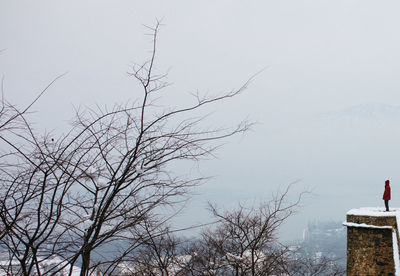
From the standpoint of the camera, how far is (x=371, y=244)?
8625 mm

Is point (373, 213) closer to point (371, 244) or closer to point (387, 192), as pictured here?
point (387, 192)

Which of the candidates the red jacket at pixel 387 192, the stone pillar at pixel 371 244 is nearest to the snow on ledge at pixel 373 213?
the stone pillar at pixel 371 244

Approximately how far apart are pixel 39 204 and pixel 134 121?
4.13ft

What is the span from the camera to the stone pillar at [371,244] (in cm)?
834

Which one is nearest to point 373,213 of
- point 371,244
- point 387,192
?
point 387,192

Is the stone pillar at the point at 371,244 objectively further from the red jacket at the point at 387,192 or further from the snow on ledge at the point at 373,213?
the red jacket at the point at 387,192

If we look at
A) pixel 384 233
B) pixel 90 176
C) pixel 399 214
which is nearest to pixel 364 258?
pixel 384 233

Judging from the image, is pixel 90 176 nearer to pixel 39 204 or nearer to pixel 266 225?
pixel 39 204

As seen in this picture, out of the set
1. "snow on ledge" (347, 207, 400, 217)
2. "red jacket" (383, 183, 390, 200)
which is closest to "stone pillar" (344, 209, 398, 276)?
"snow on ledge" (347, 207, 400, 217)

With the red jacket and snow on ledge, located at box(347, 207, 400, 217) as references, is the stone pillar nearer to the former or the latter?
snow on ledge, located at box(347, 207, 400, 217)

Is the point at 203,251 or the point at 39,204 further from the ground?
the point at 39,204

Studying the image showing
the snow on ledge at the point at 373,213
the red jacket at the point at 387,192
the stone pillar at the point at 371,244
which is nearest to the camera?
the stone pillar at the point at 371,244

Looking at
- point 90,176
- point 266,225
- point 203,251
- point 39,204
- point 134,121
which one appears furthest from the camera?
point 203,251

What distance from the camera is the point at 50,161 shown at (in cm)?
298
